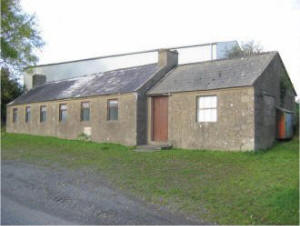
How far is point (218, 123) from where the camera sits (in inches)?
667

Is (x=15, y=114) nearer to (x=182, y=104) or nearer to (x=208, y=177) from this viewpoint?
(x=182, y=104)

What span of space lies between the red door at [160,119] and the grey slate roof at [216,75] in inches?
24.6

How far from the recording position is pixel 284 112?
18594 mm

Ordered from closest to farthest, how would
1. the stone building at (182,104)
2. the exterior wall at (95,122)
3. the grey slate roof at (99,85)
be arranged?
the stone building at (182,104) → the exterior wall at (95,122) → the grey slate roof at (99,85)

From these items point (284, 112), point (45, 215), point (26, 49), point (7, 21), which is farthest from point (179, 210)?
point (26, 49)

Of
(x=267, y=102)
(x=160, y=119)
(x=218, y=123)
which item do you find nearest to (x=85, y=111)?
(x=160, y=119)

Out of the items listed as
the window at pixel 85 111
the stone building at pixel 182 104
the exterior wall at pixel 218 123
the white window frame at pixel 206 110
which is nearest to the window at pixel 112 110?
the stone building at pixel 182 104

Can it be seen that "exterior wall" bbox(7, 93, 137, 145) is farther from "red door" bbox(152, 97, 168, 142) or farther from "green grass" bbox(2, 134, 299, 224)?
"green grass" bbox(2, 134, 299, 224)

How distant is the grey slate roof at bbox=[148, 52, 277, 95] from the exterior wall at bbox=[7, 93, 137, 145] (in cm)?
205

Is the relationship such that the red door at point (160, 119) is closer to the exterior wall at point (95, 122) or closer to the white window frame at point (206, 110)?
the exterior wall at point (95, 122)

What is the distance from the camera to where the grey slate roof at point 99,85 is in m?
22.3

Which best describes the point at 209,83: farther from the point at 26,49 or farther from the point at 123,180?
the point at 26,49

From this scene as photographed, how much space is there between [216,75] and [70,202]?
12.1 m

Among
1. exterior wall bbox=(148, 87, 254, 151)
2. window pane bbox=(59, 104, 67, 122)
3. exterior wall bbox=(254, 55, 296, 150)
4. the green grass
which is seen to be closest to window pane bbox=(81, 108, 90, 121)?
window pane bbox=(59, 104, 67, 122)
